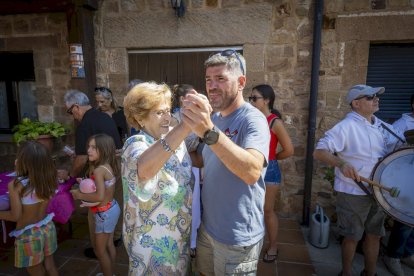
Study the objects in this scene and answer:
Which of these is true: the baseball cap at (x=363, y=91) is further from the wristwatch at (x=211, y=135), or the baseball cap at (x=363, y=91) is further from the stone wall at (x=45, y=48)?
the stone wall at (x=45, y=48)

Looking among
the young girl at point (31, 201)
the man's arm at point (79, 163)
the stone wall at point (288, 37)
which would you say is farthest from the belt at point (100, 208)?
the stone wall at point (288, 37)

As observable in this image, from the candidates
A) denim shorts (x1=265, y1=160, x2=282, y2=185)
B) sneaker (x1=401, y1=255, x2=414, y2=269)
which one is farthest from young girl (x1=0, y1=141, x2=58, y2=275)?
sneaker (x1=401, y1=255, x2=414, y2=269)

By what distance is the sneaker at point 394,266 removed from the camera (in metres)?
2.75

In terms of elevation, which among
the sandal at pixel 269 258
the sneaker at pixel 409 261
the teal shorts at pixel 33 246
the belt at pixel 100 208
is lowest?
the sneaker at pixel 409 261

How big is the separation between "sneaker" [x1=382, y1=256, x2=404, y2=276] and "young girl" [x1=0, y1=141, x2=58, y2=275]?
3220 millimetres

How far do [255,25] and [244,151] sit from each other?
3.00 m

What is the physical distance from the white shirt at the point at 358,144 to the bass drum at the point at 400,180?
16 cm

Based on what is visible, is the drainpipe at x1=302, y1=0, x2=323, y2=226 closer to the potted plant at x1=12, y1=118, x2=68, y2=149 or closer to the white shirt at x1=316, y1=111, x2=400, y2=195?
the white shirt at x1=316, y1=111, x2=400, y2=195

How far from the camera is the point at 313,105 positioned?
12.1 ft

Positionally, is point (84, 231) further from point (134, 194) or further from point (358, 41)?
point (358, 41)

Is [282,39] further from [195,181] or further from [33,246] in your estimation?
[33,246]

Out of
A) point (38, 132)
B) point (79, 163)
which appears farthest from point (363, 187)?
point (38, 132)

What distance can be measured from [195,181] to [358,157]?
1513mm

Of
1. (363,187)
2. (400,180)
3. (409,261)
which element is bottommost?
(409,261)
